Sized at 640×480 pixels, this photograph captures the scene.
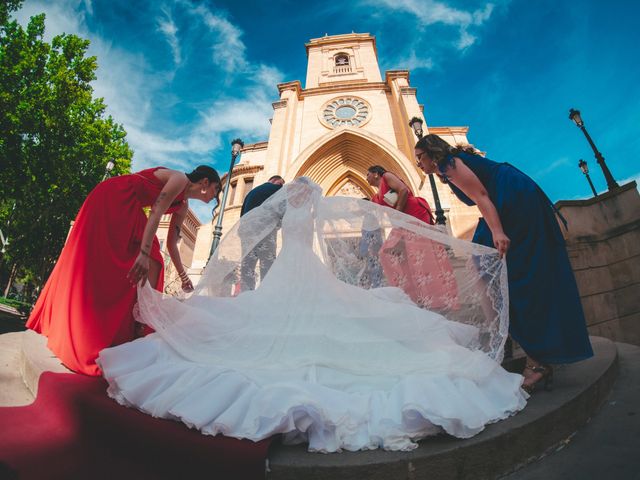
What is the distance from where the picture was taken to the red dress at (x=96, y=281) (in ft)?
5.95

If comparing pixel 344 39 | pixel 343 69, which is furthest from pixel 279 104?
pixel 344 39

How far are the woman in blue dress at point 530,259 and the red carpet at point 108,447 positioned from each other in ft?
5.44

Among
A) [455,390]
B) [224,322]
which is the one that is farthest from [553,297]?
[224,322]

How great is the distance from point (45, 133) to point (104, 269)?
1728 centimetres

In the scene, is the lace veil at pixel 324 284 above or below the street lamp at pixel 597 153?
below

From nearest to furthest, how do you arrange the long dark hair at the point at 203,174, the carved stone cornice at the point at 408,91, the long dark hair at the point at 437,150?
the long dark hair at the point at 437,150 → the long dark hair at the point at 203,174 → the carved stone cornice at the point at 408,91

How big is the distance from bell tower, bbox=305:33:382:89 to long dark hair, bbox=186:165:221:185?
17.6 metres

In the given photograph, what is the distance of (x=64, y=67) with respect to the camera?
14078 mm

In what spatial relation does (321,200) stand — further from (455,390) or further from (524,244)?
(455,390)

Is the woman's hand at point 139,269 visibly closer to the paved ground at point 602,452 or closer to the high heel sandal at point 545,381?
the paved ground at point 602,452

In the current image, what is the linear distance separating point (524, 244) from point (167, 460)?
241 cm

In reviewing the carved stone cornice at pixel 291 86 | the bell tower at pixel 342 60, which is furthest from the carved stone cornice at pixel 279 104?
the bell tower at pixel 342 60

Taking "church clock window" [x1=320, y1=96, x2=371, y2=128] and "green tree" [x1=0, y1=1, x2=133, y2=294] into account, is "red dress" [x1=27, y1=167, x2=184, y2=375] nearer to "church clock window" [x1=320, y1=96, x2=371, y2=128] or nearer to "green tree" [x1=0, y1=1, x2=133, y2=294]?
"church clock window" [x1=320, y1=96, x2=371, y2=128]

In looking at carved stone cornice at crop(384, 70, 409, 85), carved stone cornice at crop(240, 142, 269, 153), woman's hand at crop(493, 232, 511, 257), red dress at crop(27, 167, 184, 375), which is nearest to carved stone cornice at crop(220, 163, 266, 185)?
carved stone cornice at crop(240, 142, 269, 153)
